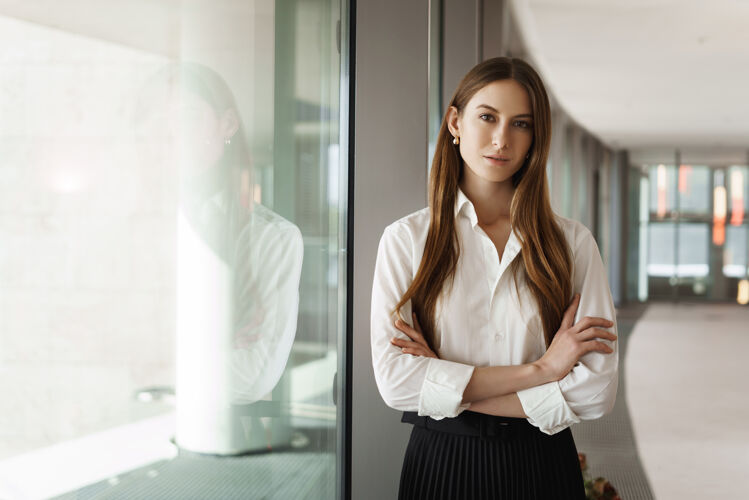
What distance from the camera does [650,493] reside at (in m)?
3.89

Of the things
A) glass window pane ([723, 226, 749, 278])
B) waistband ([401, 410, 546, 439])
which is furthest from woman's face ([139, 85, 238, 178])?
glass window pane ([723, 226, 749, 278])

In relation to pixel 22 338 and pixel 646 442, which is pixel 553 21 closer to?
pixel 646 442

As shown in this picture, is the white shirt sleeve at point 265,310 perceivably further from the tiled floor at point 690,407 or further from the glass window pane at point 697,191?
the glass window pane at point 697,191

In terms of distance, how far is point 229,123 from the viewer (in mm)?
1288

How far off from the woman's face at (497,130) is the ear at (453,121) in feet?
0.08

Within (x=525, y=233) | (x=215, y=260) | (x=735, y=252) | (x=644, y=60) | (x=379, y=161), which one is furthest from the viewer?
(x=735, y=252)

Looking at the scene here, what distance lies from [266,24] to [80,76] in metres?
0.60

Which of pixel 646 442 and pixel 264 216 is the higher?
pixel 264 216

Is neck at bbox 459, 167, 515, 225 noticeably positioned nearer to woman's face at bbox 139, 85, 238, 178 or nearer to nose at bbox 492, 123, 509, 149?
nose at bbox 492, 123, 509, 149

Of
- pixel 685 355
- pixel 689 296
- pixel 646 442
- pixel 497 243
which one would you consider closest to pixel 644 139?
pixel 689 296

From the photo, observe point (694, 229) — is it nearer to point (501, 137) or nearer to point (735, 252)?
point (735, 252)

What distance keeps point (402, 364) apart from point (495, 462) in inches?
12.6

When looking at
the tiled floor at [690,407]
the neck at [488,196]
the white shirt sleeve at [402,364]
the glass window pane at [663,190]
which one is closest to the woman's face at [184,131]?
the white shirt sleeve at [402,364]

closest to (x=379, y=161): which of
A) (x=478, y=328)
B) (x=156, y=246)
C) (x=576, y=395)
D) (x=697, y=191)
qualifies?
(x=478, y=328)
